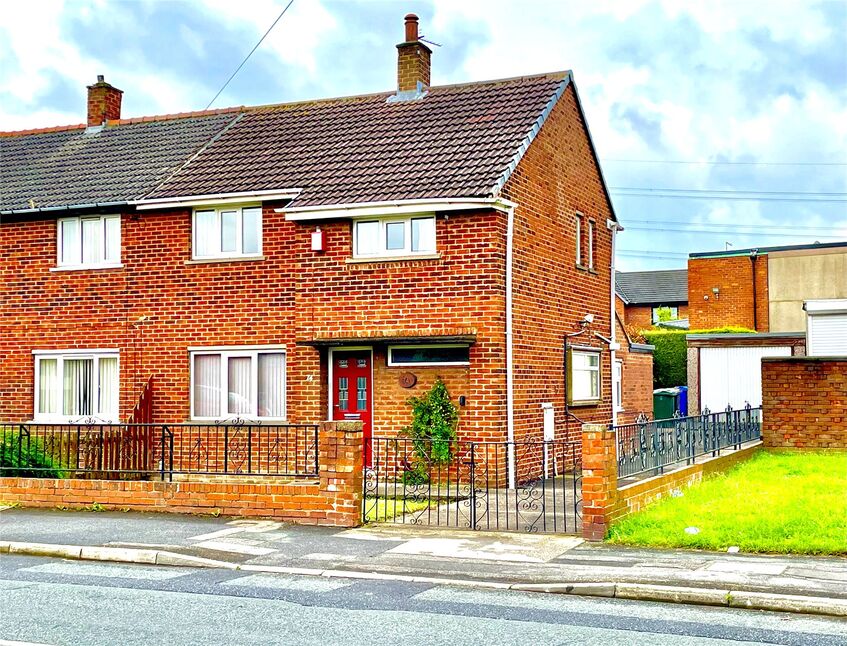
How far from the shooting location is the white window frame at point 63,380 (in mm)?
20844

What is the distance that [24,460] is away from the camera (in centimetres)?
1666

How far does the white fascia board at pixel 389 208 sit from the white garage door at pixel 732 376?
14.9 metres

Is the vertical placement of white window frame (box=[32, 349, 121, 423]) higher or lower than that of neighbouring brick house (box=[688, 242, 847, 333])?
lower

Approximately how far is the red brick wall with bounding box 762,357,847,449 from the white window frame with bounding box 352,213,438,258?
23.0 feet

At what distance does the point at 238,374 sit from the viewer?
65.6ft

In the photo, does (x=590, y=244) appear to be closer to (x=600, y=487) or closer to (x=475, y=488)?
(x=475, y=488)

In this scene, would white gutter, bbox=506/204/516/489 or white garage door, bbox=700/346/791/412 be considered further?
white garage door, bbox=700/346/791/412

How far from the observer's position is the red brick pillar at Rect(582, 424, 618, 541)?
1221 centimetres

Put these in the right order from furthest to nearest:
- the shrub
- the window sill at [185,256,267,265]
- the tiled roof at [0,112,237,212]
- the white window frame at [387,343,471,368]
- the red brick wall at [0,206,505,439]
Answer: the tiled roof at [0,112,237,212] < the window sill at [185,256,267,265] < the white window frame at [387,343,471,368] < the red brick wall at [0,206,505,439] < the shrub

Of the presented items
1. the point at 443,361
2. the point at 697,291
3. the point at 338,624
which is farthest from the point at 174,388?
the point at 697,291

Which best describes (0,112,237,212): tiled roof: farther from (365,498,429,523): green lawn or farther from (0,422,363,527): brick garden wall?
(365,498,429,523): green lawn

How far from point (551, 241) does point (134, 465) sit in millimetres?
9049

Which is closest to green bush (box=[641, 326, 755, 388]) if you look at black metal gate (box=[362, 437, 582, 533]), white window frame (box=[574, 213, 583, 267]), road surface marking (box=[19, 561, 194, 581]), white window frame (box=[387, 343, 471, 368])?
white window frame (box=[574, 213, 583, 267])

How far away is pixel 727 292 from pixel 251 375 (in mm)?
29185
